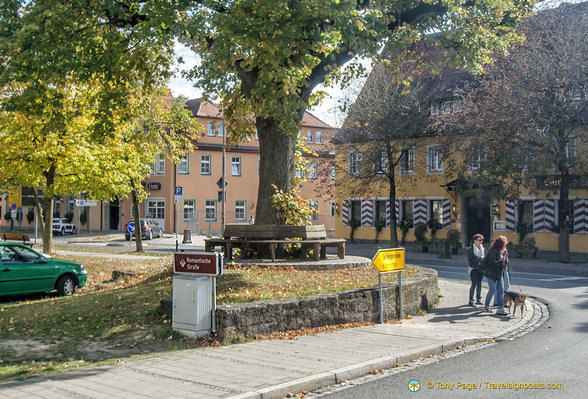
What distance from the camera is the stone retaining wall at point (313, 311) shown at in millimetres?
9102

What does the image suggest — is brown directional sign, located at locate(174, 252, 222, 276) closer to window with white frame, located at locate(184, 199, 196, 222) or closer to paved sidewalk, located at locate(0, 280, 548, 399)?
paved sidewalk, located at locate(0, 280, 548, 399)

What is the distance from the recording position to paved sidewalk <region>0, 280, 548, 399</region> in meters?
6.40

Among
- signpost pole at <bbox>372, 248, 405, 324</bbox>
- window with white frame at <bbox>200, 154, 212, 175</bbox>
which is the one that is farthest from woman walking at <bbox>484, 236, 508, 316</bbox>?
window with white frame at <bbox>200, 154, 212, 175</bbox>

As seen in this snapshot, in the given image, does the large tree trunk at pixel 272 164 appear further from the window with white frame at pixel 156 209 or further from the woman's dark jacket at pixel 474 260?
the window with white frame at pixel 156 209

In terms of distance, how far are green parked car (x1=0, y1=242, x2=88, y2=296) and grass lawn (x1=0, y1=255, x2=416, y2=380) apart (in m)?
0.49

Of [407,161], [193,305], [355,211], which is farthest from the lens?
[355,211]

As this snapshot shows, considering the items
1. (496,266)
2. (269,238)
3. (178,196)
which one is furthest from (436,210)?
(269,238)

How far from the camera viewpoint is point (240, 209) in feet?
193

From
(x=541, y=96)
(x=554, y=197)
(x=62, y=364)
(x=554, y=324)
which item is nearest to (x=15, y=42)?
(x=62, y=364)

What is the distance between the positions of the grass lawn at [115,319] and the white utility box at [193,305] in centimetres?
18

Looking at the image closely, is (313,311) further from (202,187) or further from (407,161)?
(202,187)

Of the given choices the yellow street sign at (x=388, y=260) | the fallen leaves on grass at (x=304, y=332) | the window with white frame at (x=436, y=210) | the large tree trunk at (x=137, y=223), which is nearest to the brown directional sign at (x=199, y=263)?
the fallen leaves on grass at (x=304, y=332)

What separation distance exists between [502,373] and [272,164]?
8.31 m

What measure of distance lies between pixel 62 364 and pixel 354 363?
3.59 m
